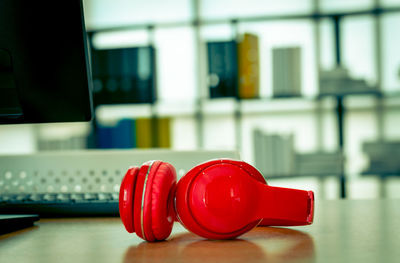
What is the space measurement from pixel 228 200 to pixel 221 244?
6 centimetres

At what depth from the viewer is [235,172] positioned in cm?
56

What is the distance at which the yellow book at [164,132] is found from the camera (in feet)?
9.02

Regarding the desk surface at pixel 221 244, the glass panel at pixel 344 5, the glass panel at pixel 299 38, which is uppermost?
the glass panel at pixel 344 5

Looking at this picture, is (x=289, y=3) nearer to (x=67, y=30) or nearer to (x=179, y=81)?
(x=179, y=81)

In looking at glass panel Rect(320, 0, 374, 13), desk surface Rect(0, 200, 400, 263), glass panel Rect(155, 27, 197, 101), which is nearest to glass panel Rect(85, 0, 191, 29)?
glass panel Rect(155, 27, 197, 101)

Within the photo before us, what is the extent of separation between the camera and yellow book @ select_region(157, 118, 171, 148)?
275 cm

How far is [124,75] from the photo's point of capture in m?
2.64

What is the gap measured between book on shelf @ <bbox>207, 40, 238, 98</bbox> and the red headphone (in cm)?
200

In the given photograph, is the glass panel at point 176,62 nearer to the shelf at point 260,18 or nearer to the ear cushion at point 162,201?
the shelf at point 260,18

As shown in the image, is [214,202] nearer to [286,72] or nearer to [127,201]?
[127,201]

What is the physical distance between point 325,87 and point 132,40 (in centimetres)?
174

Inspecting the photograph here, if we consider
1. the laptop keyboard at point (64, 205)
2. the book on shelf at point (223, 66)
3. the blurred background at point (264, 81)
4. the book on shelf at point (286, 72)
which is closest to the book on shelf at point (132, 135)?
the blurred background at point (264, 81)

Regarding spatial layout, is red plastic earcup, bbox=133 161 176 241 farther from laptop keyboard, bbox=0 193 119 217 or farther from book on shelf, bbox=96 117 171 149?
book on shelf, bbox=96 117 171 149

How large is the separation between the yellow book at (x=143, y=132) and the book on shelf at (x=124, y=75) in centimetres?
13
